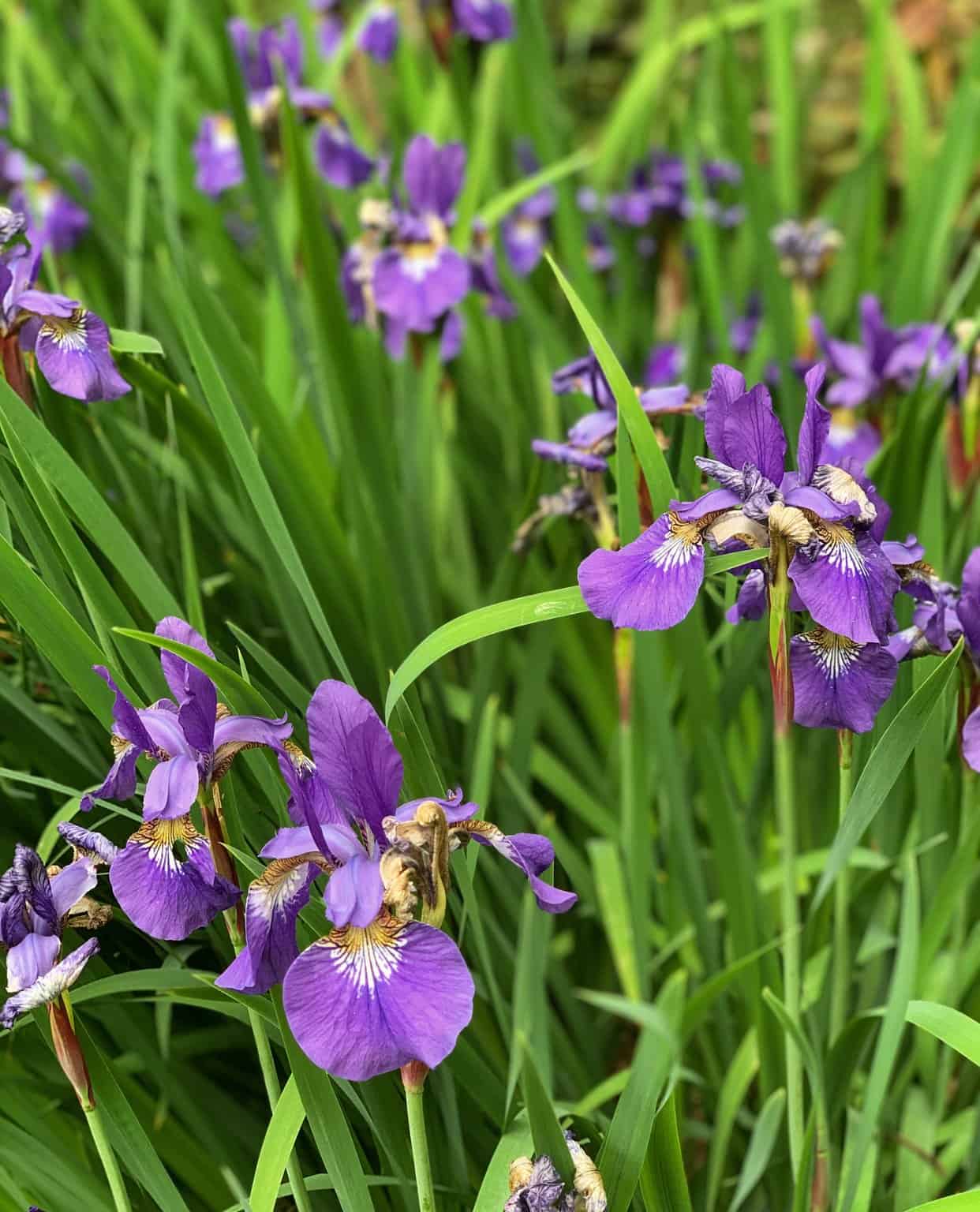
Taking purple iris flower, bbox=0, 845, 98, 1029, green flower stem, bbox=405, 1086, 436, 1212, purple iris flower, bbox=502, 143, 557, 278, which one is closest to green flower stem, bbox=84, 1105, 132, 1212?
purple iris flower, bbox=0, 845, 98, 1029

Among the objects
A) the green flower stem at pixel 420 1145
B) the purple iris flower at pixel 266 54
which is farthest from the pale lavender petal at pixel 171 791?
the purple iris flower at pixel 266 54

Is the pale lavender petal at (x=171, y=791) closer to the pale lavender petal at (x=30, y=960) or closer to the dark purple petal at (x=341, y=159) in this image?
the pale lavender petal at (x=30, y=960)

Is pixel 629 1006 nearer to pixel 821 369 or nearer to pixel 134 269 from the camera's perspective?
pixel 821 369

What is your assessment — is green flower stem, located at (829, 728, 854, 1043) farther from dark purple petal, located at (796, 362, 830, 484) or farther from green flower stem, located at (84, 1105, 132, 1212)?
green flower stem, located at (84, 1105, 132, 1212)

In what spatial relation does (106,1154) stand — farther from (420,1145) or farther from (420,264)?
(420,264)

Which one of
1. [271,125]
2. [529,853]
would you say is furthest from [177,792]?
[271,125]

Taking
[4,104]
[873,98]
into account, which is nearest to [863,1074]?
[873,98]
